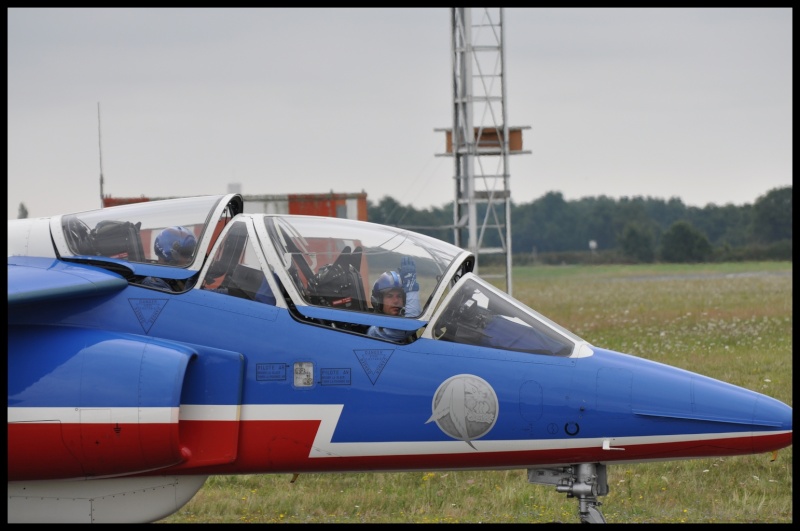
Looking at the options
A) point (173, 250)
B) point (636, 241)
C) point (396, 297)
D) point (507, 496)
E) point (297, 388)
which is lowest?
point (507, 496)

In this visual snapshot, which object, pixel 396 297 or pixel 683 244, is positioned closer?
pixel 396 297

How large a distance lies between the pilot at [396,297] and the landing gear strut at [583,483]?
4.38 feet

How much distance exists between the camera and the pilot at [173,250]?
7.43 metres

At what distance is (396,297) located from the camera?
7.37 meters

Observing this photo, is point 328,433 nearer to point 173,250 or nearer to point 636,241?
point 173,250

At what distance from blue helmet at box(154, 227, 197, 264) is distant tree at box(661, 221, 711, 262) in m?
64.9

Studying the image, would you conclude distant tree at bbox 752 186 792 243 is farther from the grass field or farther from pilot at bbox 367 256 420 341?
pilot at bbox 367 256 420 341

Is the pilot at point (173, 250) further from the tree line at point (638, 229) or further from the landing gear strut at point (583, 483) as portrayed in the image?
the tree line at point (638, 229)

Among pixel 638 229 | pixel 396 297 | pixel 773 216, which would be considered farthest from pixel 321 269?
pixel 773 216

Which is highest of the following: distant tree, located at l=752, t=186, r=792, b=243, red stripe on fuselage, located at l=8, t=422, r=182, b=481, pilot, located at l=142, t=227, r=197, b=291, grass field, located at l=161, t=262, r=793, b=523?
distant tree, located at l=752, t=186, r=792, b=243

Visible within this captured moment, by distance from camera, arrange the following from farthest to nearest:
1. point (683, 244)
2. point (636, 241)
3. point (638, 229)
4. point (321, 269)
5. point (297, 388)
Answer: point (638, 229), point (636, 241), point (683, 244), point (321, 269), point (297, 388)

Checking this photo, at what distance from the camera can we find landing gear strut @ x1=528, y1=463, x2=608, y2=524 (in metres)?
7.23

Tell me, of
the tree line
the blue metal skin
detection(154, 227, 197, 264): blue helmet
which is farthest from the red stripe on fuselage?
the tree line

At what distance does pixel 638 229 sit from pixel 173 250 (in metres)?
72.8
